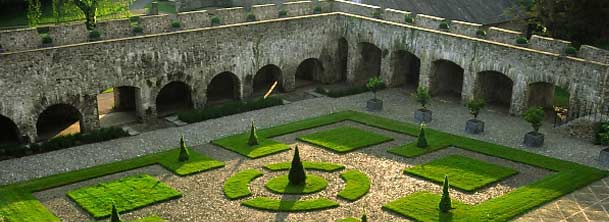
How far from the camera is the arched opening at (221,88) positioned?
39.3 metres

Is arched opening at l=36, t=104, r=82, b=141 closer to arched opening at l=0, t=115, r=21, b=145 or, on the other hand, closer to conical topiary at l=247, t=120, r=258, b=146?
arched opening at l=0, t=115, r=21, b=145

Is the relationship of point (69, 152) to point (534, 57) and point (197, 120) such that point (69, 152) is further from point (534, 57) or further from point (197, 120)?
point (534, 57)

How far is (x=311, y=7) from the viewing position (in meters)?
43.2

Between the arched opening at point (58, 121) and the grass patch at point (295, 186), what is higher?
the arched opening at point (58, 121)

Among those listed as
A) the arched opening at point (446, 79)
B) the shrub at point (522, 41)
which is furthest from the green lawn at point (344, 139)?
the shrub at point (522, 41)

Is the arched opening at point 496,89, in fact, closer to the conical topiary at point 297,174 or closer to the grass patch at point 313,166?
the grass patch at point 313,166

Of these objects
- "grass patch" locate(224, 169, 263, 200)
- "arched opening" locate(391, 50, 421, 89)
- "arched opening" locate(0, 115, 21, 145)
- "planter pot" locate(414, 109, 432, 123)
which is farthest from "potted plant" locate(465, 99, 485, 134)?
"arched opening" locate(0, 115, 21, 145)

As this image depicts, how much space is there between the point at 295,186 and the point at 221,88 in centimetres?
1668

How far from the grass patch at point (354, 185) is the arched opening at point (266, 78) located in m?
14.8

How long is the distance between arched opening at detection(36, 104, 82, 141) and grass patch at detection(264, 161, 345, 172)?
11.2 m

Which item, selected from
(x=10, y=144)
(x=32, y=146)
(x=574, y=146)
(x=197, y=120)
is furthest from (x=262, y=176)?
(x=574, y=146)

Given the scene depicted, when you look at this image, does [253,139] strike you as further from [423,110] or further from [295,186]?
[423,110]

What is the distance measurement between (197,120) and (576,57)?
65.0 ft

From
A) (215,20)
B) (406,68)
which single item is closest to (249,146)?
(215,20)
